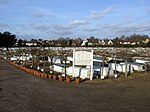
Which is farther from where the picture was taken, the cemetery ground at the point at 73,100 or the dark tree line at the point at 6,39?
the dark tree line at the point at 6,39

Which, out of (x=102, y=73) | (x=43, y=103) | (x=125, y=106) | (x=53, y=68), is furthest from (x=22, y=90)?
(x=53, y=68)

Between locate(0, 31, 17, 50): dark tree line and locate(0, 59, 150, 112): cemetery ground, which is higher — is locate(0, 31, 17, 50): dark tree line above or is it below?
above

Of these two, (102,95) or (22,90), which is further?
(22,90)

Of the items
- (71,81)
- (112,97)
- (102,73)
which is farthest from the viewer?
(102,73)

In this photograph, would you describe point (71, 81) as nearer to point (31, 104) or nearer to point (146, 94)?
point (146, 94)

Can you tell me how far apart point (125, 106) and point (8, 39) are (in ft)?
209

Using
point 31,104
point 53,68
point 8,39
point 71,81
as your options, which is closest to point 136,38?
point 8,39

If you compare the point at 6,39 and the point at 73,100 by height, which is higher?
the point at 6,39

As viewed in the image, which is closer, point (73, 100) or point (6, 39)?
→ point (73, 100)

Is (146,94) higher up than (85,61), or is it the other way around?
(85,61)

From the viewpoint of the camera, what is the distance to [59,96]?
Answer: 11164mm

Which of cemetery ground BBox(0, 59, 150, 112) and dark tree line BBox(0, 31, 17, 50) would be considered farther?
dark tree line BBox(0, 31, 17, 50)

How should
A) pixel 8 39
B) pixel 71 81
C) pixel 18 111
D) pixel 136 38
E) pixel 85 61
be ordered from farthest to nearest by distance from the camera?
pixel 136 38 → pixel 8 39 → pixel 85 61 → pixel 71 81 → pixel 18 111

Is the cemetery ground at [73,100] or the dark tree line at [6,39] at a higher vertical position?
the dark tree line at [6,39]
